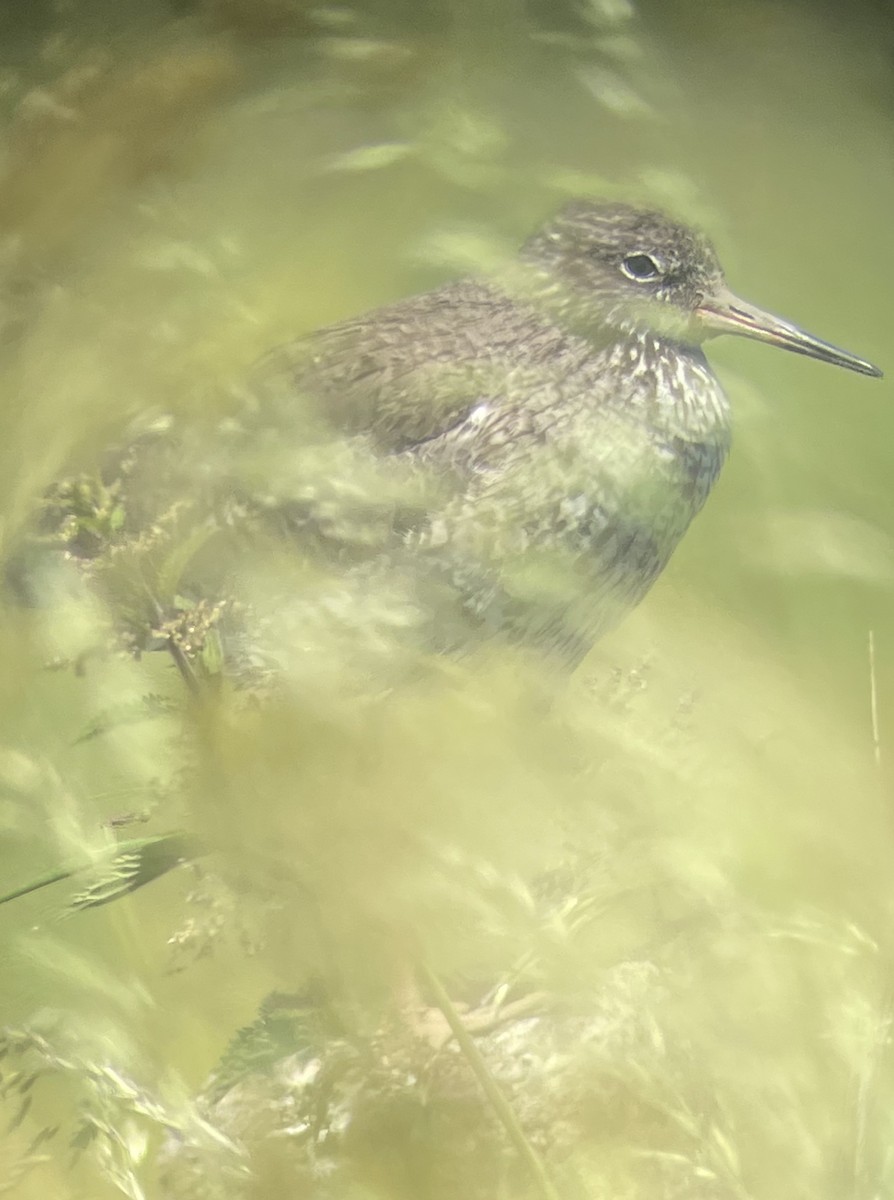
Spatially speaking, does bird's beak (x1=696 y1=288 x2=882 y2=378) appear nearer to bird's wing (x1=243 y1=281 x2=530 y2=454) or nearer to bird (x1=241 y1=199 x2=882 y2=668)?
bird (x1=241 y1=199 x2=882 y2=668)

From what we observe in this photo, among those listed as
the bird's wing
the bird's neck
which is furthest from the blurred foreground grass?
the bird's neck

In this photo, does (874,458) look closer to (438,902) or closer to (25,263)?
(438,902)

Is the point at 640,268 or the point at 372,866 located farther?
the point at 640,268

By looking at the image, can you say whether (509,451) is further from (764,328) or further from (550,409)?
(764,328)

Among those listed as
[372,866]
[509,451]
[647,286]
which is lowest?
[372,866]

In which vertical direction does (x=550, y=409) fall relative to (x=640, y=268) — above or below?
below

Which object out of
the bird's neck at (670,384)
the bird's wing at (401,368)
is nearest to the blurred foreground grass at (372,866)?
the bird's wing at (401,368)

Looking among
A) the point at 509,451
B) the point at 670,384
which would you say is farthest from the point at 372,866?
the point at 670,384

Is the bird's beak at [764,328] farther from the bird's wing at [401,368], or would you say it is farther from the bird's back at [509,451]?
the bird's wing at [401,368]
